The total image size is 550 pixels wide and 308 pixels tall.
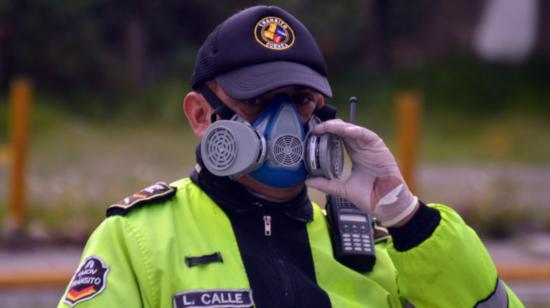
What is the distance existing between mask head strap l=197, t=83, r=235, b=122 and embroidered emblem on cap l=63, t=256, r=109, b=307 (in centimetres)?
44

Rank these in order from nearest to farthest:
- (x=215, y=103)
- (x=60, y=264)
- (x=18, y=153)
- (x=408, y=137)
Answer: (x=215, y=103)
(x=60, y=264)
(x=18, y=153)
(x=408, y=137)

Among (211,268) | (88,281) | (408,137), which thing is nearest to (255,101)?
(211,268)

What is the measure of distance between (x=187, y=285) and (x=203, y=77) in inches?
19.8

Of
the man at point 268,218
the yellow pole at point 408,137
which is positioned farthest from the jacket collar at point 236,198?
the yellow pole at point 408,137

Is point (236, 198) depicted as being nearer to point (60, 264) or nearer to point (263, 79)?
point (263, 79)

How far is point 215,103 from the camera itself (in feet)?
8.41

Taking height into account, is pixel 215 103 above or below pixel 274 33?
below

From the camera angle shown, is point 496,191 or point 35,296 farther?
point 496,191

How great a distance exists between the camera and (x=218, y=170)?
244cm

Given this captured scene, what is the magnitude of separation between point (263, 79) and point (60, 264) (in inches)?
226

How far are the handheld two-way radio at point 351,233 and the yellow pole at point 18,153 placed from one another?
5.97 m

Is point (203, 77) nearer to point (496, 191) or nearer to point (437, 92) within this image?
point (496, 191)

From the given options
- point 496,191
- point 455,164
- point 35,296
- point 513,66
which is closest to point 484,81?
point 513,66

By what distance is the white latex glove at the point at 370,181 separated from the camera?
2443 mm
